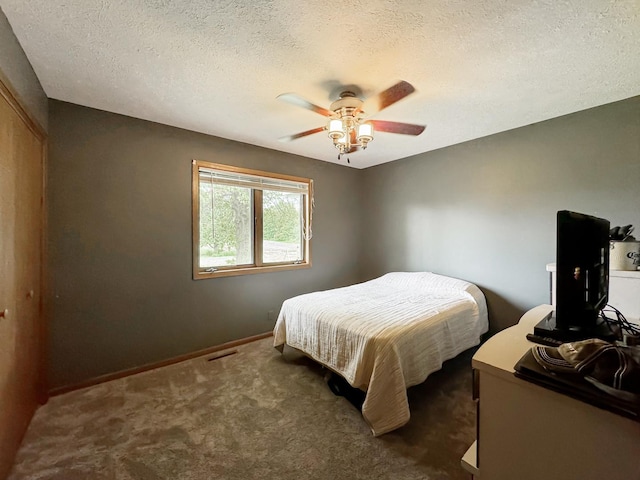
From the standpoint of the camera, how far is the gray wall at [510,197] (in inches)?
92.5

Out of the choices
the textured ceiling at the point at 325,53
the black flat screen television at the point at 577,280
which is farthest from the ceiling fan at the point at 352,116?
the black flat screen television at the point at 577,280

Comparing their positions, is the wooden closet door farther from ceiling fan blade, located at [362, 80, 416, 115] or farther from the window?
ceiling fan blade, located at [362, 80, 416, 115]

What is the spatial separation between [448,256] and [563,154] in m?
1.53

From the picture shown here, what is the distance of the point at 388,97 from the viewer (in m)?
1.75

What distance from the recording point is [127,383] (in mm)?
2365

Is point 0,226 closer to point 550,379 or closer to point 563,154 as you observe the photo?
point 550,379

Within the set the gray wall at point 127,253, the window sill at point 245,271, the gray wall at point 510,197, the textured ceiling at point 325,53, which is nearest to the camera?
the textured ceiling at point 325,53

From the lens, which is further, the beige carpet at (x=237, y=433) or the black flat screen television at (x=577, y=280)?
the beige carpet at (x=237, y=433)

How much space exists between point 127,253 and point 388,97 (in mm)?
2629

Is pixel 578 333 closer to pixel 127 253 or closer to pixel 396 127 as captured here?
pixel 396 127

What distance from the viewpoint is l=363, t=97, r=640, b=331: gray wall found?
235 cm

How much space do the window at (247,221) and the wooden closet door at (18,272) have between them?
1200 millimetres

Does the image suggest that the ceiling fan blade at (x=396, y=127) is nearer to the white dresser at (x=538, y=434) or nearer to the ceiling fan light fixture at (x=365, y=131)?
the ceiling fan light fixture at (x=365, y=131)

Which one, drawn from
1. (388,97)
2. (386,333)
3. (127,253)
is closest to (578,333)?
(386,333)
